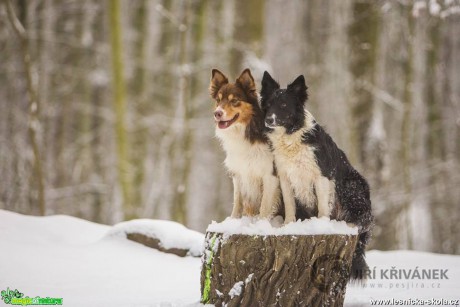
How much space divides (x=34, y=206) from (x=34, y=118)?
4537 mm

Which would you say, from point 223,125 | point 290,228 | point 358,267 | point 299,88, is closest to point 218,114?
point 223,125

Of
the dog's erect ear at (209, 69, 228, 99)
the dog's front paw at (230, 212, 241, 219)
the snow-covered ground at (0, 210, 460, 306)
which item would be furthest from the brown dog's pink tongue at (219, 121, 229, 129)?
the snow-covered ground at (0, 210, 460, 306)

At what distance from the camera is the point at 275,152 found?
16.7 ft

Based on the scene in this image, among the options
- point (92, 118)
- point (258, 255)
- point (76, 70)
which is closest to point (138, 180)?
point (92, 118)

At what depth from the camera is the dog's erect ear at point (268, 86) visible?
17.1ft

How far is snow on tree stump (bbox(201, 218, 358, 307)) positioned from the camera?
4551 mm

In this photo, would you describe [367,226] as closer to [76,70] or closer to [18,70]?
[18,70]

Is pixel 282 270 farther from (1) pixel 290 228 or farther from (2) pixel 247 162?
(2) pixel 247 162

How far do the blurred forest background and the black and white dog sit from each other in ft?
17.3

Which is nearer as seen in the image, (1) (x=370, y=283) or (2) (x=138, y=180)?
(1) (x=370, y=283)

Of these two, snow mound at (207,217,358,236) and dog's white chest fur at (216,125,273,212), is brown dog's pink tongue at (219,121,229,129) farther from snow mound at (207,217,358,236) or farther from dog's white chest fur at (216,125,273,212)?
snow mound at (207,217,358,236)

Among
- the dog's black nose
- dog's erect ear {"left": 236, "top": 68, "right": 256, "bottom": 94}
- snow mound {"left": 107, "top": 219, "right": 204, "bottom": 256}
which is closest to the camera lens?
the dog's black nose

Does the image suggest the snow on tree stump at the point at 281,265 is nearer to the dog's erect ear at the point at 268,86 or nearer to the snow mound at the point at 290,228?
the snow mound at the point at 290,228

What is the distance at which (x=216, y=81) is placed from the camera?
5652 mm
